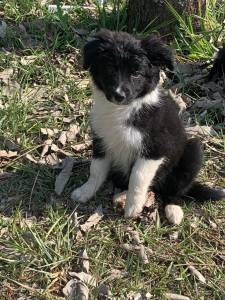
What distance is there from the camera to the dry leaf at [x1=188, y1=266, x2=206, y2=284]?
3447 mm

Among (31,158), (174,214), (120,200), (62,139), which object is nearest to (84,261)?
(120,200)

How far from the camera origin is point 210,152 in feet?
14.5

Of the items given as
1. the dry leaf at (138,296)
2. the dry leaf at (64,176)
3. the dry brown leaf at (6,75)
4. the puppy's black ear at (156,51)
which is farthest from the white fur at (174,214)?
the dry brown leaf at (6,75)

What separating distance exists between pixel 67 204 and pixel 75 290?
773 millimetres

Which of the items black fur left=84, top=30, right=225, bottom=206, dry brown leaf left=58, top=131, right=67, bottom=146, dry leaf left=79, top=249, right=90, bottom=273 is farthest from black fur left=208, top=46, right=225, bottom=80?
dry leaf left=79, top=249, right=90, bottom=273

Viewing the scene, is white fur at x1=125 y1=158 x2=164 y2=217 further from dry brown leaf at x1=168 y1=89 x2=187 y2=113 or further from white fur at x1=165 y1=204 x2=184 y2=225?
dry brown leaf at x1=168 y1=89 x2=187 y2=113

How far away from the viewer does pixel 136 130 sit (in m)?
3.61

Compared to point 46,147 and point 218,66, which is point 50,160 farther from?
point 218,66

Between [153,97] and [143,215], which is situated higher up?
[153,97]

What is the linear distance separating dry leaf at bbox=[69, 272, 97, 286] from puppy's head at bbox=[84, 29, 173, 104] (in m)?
1.05

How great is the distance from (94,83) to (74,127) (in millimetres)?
980

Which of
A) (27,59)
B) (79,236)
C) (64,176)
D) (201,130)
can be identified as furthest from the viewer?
(27,59)

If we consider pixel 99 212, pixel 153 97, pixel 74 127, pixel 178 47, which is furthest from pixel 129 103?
pixel 178 47

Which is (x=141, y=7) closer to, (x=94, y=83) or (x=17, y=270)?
(x=94, y=83)
